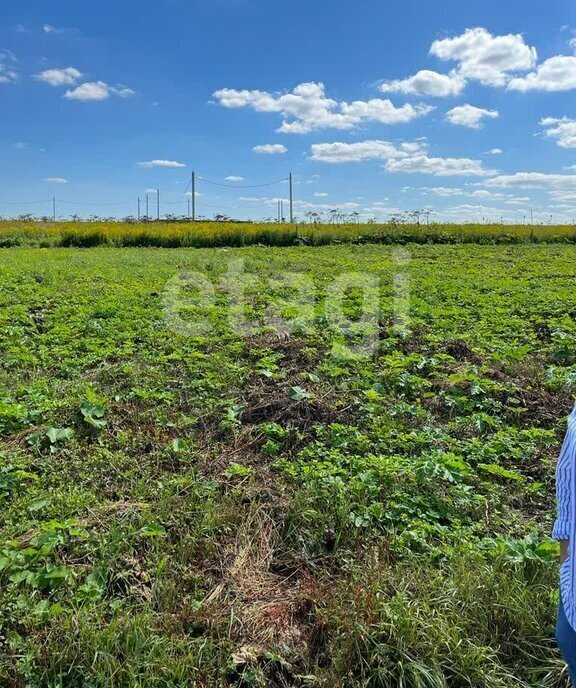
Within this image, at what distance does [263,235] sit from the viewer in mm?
20812

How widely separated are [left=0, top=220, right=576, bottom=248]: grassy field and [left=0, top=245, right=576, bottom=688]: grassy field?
15.8 meters

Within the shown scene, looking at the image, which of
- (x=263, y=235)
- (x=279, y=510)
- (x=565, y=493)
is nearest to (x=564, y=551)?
(x=565, y=493)

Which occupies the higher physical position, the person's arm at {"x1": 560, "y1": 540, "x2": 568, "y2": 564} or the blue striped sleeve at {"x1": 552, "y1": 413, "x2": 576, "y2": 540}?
the blue striped sleeve at {"x1": 552, "y1": 413, "x2": 576, "y2": 540}

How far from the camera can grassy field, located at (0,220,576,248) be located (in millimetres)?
20375

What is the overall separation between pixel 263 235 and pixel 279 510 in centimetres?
1903

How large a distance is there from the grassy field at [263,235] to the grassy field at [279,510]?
15756 mm

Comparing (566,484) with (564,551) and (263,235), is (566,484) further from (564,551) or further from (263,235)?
(263,235)

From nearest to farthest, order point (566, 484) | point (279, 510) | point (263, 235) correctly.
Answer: point (566, 484), point (279, 510), point (263, 235)

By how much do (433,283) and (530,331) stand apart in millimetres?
3207

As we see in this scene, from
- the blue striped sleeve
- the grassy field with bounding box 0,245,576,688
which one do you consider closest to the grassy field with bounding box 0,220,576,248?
the grassy field with bounding box 0,245,576,688

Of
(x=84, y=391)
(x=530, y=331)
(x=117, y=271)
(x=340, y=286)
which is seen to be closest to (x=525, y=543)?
(x=84, y=391)

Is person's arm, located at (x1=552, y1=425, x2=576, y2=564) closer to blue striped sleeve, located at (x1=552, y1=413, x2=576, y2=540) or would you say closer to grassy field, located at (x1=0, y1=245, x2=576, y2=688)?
blue striped sleeve, located at (x1=552, y1=413, x2=576, y2=540)

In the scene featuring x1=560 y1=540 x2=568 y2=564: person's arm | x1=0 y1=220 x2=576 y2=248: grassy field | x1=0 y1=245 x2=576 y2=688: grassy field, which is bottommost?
x1=0 y1=245 x2=576 y2=688: grassy field

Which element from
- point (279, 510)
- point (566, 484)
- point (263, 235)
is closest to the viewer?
point (566, 484)
